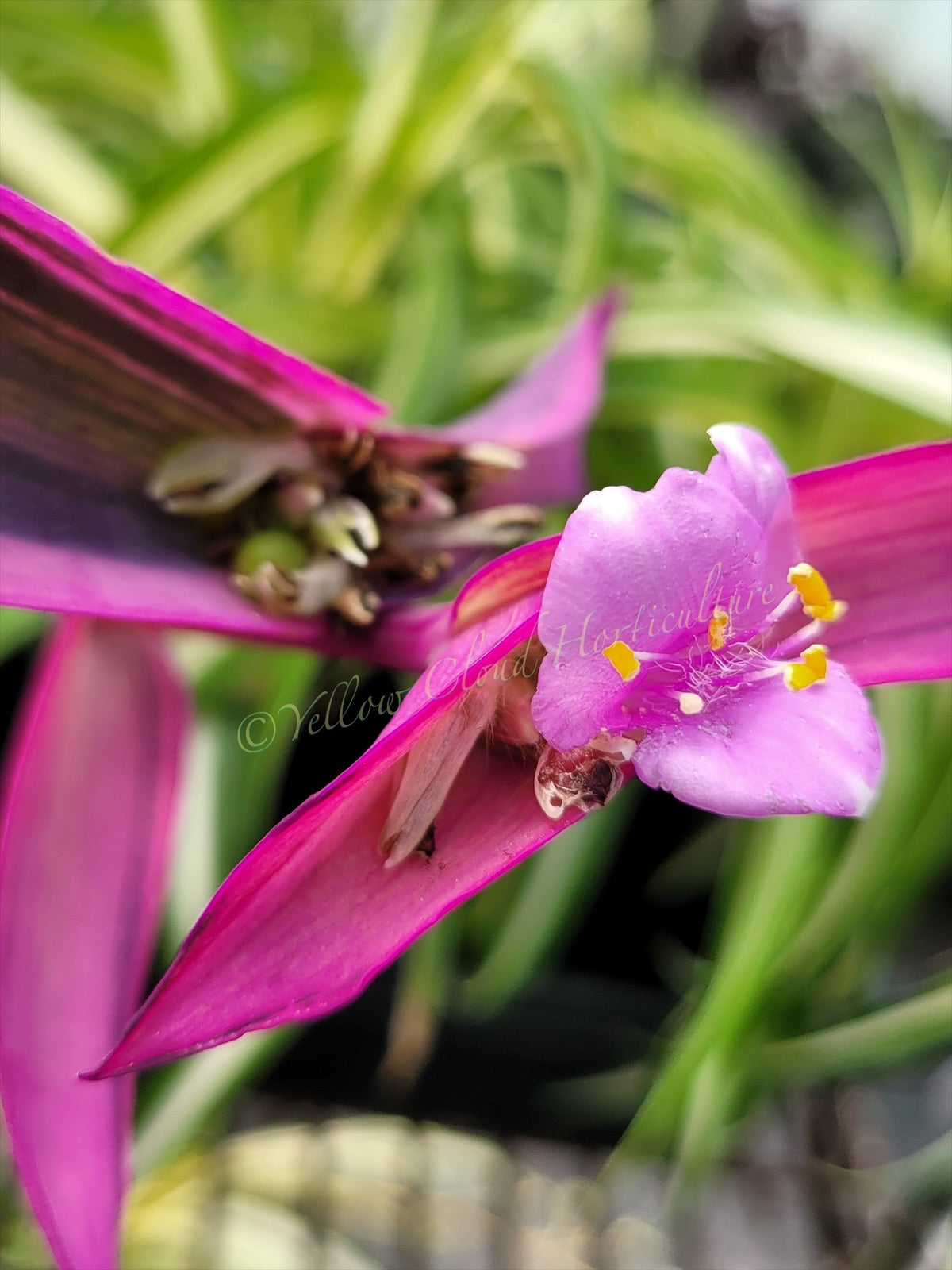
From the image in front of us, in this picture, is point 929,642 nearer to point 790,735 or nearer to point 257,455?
point 790,735

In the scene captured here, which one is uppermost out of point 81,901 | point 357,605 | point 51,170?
point 51,170

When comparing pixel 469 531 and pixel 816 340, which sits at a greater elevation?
pixel 816 340

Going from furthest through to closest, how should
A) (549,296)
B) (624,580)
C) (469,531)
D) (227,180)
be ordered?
(549,296) < (227,180) < (469,531) < (624,580)

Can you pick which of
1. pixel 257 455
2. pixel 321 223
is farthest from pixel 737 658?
pixel 321 223

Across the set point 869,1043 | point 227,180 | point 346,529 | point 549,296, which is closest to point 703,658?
point 346,529

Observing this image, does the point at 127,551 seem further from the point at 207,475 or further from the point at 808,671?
the point at 808,671

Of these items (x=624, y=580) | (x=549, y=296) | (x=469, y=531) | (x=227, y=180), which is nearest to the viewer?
(x=624, y=580)

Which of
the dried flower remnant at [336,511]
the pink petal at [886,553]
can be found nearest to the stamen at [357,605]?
the dried flower remnant at [336,511]

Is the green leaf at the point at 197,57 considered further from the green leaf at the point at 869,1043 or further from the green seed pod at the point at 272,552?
the green leaf at the point at 869,1043

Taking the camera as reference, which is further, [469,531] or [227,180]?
[227,180]

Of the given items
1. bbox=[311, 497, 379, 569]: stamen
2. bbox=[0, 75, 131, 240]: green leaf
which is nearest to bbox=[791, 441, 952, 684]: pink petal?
bbox=[311, 497, 379, 569]: stamen
